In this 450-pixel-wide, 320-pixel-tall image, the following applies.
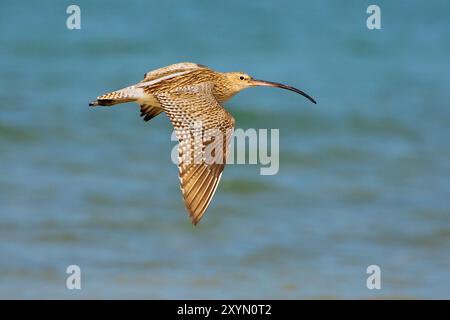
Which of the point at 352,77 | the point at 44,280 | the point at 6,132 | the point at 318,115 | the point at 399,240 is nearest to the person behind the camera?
the point at 44,280

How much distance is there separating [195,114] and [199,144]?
0.27 m

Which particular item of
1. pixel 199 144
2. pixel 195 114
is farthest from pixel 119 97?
pixel 199 144

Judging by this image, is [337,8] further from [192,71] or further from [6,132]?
[192,71]

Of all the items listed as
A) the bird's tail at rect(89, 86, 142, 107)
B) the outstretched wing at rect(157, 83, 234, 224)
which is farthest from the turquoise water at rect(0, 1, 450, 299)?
the outstretched wing at rect(157, 83, 234, 224)

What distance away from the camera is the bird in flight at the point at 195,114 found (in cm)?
582

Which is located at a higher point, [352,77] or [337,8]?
[337,8]

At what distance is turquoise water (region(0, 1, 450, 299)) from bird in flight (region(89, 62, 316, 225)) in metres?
1.86

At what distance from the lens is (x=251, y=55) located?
13906 mm

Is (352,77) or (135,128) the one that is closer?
(135,128)

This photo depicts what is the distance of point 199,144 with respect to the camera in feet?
19.8

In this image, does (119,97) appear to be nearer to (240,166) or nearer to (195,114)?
(195,114)

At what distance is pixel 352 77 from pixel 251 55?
1.27m

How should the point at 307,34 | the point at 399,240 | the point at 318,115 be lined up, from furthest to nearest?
the point at 307,34, the point at 318,115, the point at 399,240

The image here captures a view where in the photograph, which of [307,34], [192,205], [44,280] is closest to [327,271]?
[44,280]
